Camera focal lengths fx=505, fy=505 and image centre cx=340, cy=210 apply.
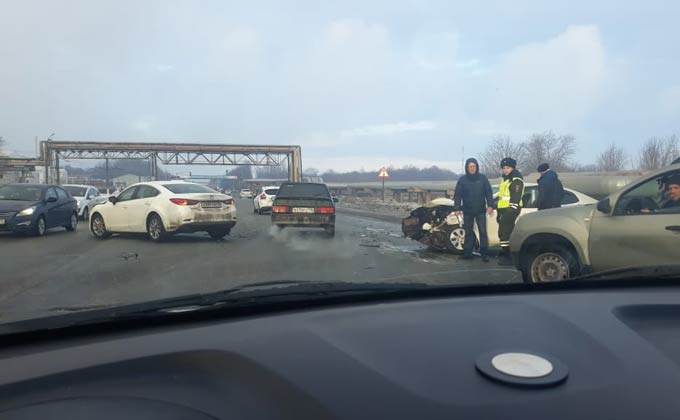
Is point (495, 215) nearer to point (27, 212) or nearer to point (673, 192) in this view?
point (673, 192)

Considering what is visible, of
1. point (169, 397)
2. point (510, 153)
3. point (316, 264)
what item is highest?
point (510, 153)

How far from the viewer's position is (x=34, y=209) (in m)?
12.9

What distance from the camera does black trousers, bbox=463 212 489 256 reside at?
9523mm

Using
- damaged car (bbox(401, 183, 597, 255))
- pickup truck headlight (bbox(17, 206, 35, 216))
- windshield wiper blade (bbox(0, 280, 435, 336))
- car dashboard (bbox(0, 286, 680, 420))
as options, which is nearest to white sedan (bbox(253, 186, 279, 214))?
pickup truck headlight (bbox(17, 206, 35, 216))

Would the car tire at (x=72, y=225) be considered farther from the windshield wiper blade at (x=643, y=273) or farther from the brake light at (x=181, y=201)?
the windshield wiper blade at (x=643, y=273)

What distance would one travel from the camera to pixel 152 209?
11875 mm

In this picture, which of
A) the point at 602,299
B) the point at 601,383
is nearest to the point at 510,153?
the point at 602,299

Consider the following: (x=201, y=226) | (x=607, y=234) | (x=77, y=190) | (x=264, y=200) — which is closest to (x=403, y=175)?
(x=264, y=200)

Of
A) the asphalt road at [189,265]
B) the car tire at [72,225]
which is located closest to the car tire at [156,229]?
the asphalt road at [189,265]

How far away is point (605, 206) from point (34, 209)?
13005 millimetres

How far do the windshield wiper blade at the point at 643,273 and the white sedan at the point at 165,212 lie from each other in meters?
9.80

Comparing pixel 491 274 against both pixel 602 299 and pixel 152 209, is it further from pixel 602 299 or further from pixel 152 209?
pixel 152 209

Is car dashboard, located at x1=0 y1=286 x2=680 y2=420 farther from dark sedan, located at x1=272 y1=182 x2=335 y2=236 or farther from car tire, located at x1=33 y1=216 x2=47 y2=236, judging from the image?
car tire, located at x1=33 y1=216 x2=47 y2=236

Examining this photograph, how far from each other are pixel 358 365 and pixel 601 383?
87 centimetres
